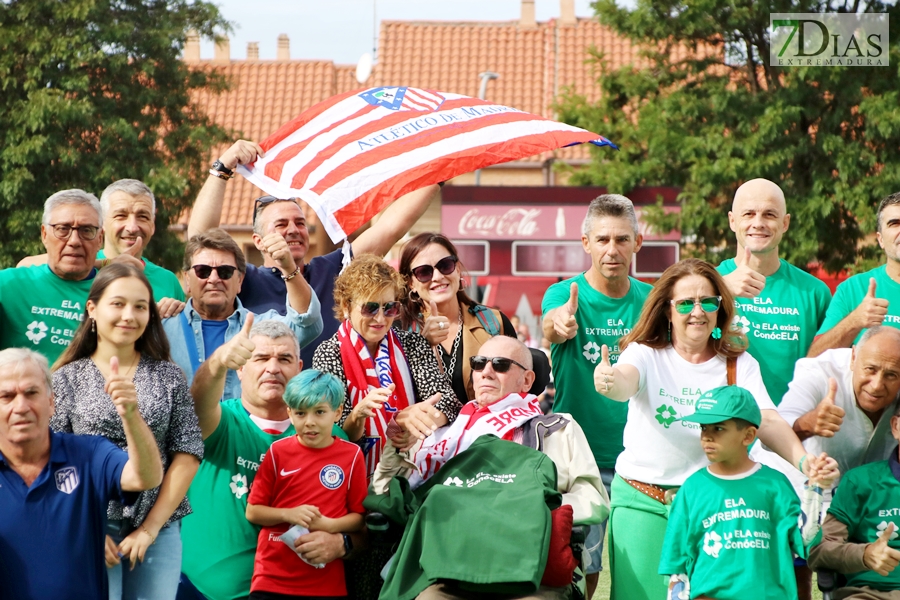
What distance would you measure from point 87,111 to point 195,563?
16624mm

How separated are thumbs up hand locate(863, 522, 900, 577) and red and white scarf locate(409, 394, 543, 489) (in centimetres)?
145

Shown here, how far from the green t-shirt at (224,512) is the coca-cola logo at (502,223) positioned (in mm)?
17504

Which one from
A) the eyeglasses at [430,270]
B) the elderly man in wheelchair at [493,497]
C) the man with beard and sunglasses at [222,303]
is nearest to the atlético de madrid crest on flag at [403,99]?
the eyeglasses at [430,270]

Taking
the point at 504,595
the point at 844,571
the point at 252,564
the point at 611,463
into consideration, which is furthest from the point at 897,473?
the point at 252,564

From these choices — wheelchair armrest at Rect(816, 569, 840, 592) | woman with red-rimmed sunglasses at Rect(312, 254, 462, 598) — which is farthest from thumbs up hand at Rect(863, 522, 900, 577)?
woman with red-rimmed sunglasses at Rect(312, 254, 462, 598)

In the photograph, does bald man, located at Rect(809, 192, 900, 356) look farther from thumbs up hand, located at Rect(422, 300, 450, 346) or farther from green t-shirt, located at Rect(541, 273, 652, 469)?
thumbs up hand, located at Rect(422, 300, 450, 346)

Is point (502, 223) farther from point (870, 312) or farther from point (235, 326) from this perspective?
point (870, 312)

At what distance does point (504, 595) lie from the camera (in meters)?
4.38

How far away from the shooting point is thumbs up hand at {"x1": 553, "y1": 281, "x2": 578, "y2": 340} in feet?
16.6

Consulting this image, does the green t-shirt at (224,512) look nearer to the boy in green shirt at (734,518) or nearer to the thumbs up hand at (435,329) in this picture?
the thumbs up hand at (435,329)

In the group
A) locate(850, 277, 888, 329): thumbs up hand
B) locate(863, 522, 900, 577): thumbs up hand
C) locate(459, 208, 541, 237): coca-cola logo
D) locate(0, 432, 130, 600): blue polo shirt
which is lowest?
locate(863, 522, 900, 577): thumbs up hand

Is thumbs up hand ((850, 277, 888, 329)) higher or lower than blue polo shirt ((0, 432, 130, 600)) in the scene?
higher

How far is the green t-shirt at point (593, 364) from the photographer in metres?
5.47

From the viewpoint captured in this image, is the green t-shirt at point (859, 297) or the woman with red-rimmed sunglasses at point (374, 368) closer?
the woman with red-rimmed sunglasses at point (374, 368)
